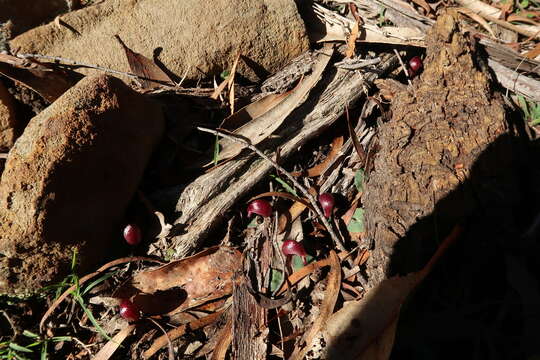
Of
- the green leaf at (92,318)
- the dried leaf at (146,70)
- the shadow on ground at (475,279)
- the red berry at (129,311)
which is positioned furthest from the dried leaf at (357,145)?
the green leaf at (92,318)

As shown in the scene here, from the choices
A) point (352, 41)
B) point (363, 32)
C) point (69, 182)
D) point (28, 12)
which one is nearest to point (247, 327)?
point (69, 182)

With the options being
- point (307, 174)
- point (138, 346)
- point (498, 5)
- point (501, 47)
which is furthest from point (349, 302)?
point (498, 5)

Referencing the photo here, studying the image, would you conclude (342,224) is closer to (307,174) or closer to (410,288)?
(307,174)

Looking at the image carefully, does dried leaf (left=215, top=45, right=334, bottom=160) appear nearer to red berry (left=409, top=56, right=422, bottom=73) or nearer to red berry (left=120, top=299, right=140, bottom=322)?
red berry (left=409, top=56, right=422, bottom=73)

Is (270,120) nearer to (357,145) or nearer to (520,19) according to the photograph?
(357,145)

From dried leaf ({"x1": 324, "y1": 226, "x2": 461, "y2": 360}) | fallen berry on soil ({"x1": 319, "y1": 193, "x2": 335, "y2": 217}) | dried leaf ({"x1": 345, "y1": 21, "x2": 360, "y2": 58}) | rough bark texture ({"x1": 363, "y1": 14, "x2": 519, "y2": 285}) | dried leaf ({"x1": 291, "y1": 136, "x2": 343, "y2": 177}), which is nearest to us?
dried leaf ({"x1": 324, "y1": 226, "x2": 461, "y2": 360})

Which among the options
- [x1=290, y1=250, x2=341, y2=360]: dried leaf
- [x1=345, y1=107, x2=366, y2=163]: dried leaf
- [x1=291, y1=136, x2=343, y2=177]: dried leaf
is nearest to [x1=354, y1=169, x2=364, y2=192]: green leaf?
[x1=345, y1=107, x2=366, y2=163]: dried leaf
